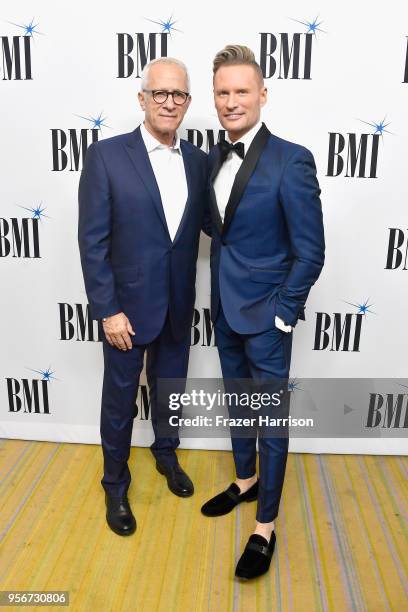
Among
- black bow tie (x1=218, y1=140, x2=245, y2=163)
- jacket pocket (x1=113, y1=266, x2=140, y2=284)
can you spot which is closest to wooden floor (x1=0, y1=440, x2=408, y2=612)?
jacket pocket (x1=113, y1=266, x2=140, y2=284)

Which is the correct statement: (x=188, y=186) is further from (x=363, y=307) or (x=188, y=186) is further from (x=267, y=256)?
(x=363, y=307)

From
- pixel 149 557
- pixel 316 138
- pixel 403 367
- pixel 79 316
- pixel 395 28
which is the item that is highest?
pixel 395 28

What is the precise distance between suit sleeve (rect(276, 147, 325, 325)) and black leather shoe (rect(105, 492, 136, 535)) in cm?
101

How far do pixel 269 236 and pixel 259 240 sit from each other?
0.12ft

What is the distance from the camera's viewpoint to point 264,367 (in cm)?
205

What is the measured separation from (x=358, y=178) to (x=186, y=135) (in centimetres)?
75

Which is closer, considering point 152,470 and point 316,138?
point 316,138

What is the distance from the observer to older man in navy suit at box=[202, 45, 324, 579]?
190 cm

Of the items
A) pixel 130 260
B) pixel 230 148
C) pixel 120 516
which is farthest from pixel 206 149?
pixel 120 516

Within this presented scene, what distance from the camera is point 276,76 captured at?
2389 millimetres

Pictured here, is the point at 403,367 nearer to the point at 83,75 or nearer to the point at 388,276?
the point at 388,276

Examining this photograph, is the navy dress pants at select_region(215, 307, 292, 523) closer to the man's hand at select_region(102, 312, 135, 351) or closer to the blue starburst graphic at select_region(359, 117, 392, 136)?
the man's hand at select_region(102, 312, 135, 351)

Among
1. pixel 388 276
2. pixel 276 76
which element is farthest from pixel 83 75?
pixel 388 276

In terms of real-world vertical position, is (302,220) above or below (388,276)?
above
